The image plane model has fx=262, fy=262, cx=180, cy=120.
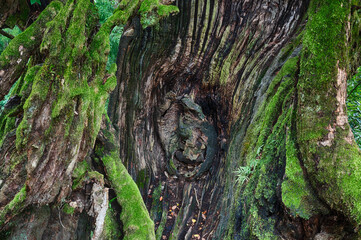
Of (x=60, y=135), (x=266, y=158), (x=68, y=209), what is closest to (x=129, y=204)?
(x=68, y=209)

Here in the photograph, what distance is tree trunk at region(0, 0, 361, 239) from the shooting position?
2.14 meters

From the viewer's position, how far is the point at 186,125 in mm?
4770

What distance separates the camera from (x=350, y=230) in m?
1.98

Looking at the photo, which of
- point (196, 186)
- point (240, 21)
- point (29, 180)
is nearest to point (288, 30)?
point (240, 21)

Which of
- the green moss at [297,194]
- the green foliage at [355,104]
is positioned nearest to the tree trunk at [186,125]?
the green moss at [297,194]

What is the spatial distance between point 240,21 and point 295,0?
895mm

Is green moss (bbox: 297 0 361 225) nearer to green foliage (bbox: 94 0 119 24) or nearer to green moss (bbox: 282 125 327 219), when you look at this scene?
green moss (bbox: 282 125 327 219)

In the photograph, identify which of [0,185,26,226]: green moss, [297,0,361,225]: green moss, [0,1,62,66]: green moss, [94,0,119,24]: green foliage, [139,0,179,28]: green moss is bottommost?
[0,185,26,226]: green moss

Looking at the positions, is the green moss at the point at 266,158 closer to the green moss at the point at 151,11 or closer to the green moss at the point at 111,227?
the green moss at the point at 111,227

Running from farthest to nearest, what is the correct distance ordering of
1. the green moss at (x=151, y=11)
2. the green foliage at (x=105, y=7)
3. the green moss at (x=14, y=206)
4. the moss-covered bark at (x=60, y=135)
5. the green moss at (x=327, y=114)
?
1. the green foliage at (x=105, y=7)
2. the green moss at (x=151, y=11)
3. the moss-covered bark at (x=60, y=135)
4. the green moss at (x=14, y=206)
5. the green moss at (x=327, y=114)

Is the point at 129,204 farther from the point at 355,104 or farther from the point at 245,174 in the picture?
the point at 355,104

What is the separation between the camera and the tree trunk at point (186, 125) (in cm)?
214

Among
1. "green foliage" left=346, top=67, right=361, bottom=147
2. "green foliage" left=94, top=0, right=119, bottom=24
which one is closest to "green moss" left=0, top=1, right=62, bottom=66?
"green foliage" left=94, top=0, right=119, bottom=24

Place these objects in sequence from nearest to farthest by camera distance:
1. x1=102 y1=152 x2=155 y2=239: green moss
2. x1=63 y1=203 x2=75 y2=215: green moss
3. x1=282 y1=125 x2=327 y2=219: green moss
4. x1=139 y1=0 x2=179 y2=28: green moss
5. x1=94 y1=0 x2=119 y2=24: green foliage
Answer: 1. x1=282 y1=125 x2=327 y2=219: green moss
2. x1=63 y1=203 x2=75 y2=215: green moss
3. x1=102 y1=152 x2=155 y2=239: green moss
4. x1=139 y1=0 x2=179 y2=28: green moss
5. x1=94 y1=0 x2=119 y2=24: green foliage
